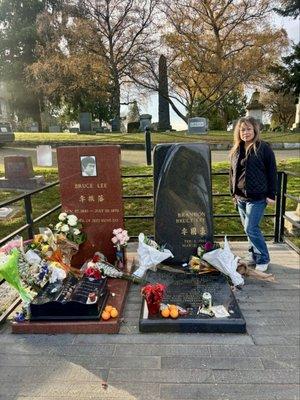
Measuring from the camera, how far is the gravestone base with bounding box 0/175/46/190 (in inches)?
331

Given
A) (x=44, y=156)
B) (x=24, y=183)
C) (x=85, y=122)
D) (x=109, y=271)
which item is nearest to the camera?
(x=109, y=271)

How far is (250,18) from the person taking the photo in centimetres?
2367

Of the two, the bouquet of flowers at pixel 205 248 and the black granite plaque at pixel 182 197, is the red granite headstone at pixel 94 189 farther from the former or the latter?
the bouquet of flowers at pixel 205 248

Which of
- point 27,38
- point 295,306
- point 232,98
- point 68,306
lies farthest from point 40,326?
point 232,98

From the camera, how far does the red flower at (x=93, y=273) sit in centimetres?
348

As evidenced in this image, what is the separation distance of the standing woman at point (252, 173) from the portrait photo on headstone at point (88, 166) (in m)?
1.57

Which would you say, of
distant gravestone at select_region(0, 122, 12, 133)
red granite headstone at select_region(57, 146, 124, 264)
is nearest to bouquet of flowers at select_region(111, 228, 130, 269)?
red granite headstone at select_region(57, 146, 124, 264)

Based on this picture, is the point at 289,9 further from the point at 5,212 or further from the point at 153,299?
the point at 153,299

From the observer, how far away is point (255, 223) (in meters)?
3.80

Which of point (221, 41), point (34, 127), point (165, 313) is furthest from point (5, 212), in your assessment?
point (34, 127)

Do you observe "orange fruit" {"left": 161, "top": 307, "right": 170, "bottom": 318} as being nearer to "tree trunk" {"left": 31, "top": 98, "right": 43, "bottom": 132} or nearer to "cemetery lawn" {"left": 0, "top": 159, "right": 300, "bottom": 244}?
"cemetery lawn" {"left": 0, "top": 159, "right": 300, "bottom": 244}

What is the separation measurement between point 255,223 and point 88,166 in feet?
6.52

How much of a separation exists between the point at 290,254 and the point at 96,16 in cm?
2280

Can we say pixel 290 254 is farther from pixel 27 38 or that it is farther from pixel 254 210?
pixel 27 38
